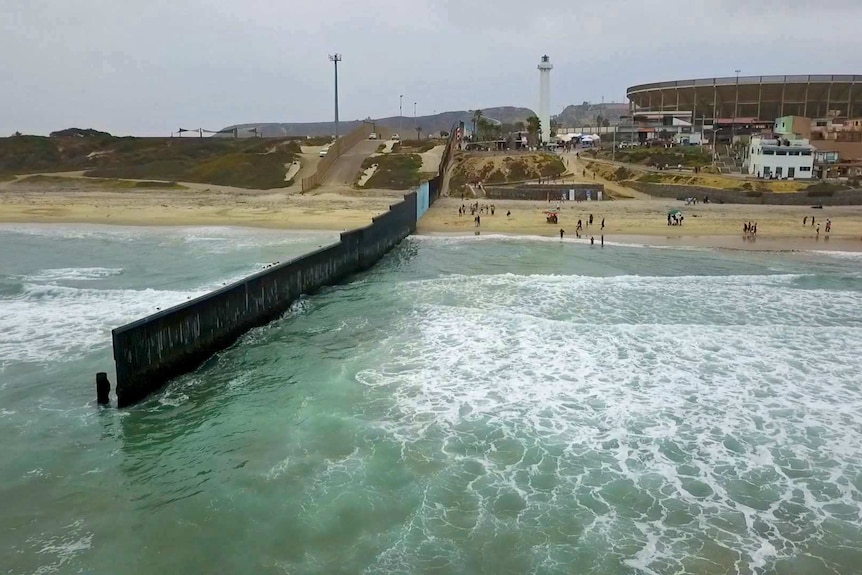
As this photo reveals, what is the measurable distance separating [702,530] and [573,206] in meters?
43.4

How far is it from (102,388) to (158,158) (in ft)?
237

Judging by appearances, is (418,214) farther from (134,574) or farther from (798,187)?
(134,574)

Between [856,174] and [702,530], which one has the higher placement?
[856,174]

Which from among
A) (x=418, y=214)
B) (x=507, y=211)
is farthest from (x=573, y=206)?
(x=418, y=214)

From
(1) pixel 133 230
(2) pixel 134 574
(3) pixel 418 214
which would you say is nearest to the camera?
(2) pixel 134 574

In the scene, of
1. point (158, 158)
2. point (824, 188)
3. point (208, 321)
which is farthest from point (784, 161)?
point (158, 158)

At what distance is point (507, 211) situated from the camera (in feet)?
167

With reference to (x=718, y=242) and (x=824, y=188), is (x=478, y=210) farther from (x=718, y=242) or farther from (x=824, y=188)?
(x=824, y=188)

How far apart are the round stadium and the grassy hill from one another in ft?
229

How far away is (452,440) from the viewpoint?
14.3 m

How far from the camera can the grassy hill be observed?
68.6 m

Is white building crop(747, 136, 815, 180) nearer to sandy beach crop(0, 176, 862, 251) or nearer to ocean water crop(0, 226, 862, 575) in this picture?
sandy beach crop(0, 176, 862, 251)

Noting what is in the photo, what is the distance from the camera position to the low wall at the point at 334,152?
6194 centimetres

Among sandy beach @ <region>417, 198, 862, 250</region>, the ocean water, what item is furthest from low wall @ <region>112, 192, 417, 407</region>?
sandy beach @ <region>417, 198, 862, 250</region>
